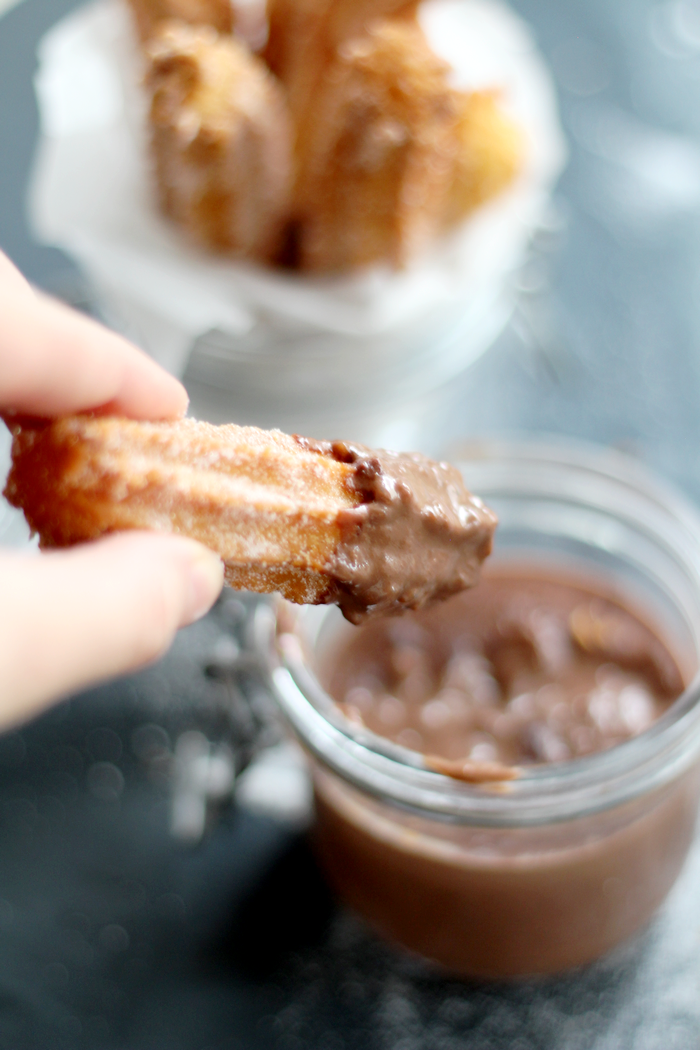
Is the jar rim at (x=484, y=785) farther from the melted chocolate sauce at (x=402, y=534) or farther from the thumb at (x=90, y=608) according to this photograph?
the thumb at (x=90, y=608)

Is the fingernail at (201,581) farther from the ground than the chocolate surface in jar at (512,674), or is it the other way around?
the fingernail at (201,581)

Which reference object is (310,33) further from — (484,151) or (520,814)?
(520,814)

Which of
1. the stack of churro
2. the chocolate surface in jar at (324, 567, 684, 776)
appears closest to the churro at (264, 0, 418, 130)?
the stack of churro

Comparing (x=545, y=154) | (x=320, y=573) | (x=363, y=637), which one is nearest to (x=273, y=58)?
(x=545, y=154)

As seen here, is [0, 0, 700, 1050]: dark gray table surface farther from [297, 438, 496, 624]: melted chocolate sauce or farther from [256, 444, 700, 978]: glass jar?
[297, 438, 496, 624]: melted chocolate sauce

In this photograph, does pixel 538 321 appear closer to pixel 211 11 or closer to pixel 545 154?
pixel 545 154

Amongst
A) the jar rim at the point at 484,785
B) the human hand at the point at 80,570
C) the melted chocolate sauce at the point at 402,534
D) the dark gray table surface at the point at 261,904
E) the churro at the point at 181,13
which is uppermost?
the churro at the point at 181,13

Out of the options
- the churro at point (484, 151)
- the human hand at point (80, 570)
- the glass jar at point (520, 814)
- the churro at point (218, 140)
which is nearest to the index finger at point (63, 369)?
the human hand at point (80, 570)
